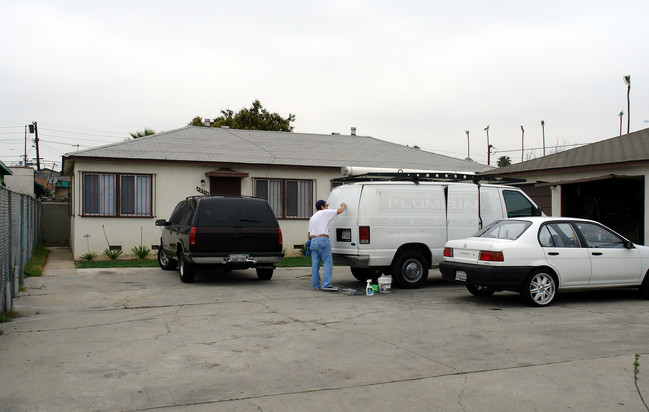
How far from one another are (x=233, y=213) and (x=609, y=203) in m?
12.4

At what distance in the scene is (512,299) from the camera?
10719 millimetres

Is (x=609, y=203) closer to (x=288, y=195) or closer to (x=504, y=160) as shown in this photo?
(x=288, y=195)

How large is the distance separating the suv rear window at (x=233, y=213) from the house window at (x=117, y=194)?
7164 millimetres

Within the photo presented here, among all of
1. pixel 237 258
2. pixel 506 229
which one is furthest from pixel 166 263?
pixel 506 229

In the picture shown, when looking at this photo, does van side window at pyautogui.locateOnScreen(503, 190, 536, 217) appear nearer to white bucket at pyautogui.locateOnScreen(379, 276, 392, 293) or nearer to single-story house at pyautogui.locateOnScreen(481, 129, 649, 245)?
white bucket at pyautogui.locateOnScreen(379, 276, 392, 293)

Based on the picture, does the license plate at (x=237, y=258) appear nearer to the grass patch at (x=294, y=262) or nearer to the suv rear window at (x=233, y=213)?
the suv rear window at (x=233, y=213)

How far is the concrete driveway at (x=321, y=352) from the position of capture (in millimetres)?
5105

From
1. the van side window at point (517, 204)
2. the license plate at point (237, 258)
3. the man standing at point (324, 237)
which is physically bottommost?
the license plate at point (237, 258)

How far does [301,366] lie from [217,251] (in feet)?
21.4

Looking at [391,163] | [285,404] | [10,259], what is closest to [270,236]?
[10,259]

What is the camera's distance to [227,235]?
1241cm

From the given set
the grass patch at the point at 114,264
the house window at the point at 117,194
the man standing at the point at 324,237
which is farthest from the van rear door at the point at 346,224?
the house window at the point at 117,194

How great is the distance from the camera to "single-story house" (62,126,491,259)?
60.4ft

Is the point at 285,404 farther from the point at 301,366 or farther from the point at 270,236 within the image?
the point at 270,236
